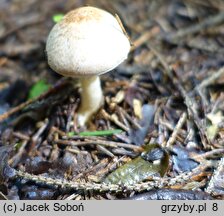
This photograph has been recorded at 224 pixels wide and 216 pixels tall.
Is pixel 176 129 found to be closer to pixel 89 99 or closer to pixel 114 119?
pixel 114 119

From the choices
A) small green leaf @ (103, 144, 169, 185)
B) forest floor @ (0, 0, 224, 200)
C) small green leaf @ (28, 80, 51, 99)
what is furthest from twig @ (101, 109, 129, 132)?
small green leaf @ (28, 80, 51, 99)

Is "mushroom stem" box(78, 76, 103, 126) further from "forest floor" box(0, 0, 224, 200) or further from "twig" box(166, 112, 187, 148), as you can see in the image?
"twig" box(166, 112, 187, 148)

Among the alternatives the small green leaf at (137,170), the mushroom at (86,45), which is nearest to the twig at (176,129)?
the small green leaf at (137,170)

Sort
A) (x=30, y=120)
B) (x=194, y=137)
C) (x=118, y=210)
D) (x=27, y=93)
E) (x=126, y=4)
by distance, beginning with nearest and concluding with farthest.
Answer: (x=118, y=210) → (x=194, y=137) → (x=30, y=120) → (x=27, y=93) → (x=126, y=4)

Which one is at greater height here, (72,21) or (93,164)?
(72,21)

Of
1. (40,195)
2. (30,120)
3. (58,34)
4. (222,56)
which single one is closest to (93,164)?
(40,195)

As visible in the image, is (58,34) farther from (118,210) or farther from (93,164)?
(118,210)
